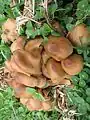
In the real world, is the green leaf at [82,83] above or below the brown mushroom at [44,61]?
below

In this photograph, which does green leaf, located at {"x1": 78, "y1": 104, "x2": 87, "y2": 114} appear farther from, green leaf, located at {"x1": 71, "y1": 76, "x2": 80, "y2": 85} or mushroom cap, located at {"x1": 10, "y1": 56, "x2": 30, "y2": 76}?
mushroom cap, located at {"x1": 10, "y1": 56, "x2": 30, "y2": 76}

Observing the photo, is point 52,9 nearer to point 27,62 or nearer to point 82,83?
point 27,62

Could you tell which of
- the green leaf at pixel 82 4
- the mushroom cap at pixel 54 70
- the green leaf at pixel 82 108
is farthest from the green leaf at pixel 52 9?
the green leaf at pixel 82 108

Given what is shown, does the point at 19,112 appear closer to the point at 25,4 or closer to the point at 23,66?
the point at 23,66

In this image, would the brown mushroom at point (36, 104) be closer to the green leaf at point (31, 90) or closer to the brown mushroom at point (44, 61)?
the green leaf at point (31, 90)

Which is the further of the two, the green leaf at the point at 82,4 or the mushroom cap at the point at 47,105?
the mushroom cap at the point at 47,105

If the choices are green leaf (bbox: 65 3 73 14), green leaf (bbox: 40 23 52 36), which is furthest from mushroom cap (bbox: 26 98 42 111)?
green leaf (bbox: 65 3 73 14)
